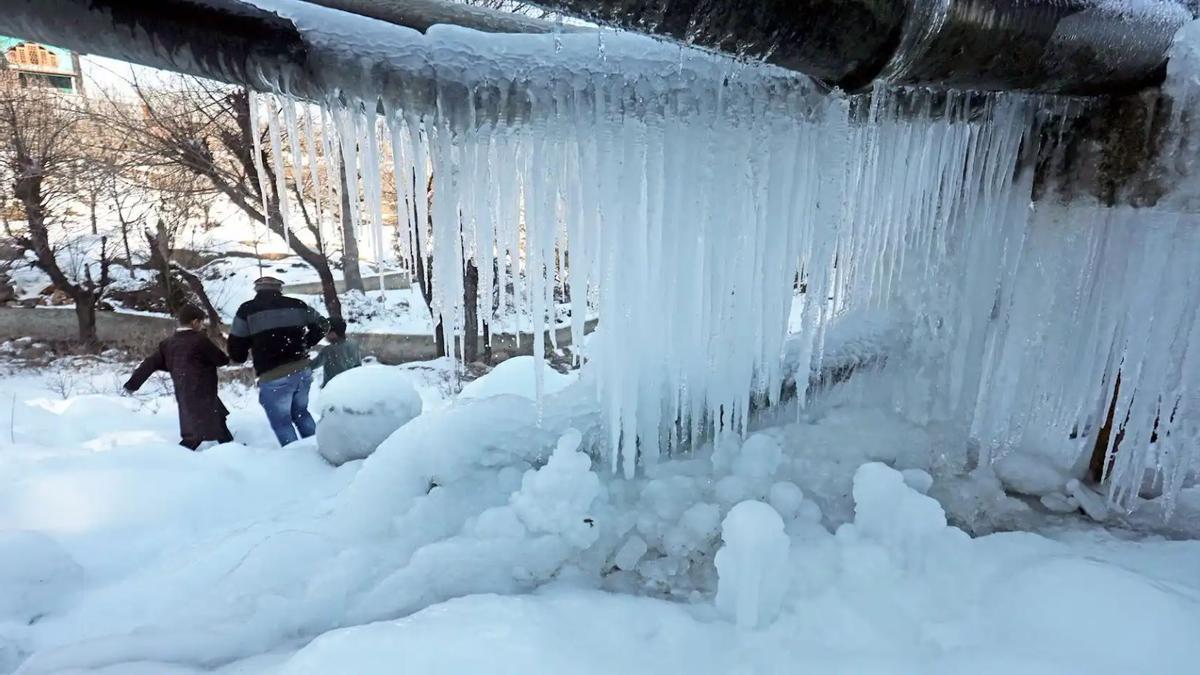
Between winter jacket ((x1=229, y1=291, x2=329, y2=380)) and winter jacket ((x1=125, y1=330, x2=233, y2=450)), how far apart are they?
0.23m

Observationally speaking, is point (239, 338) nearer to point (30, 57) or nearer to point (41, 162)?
point (41, 162)

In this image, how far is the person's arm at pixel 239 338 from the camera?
5.29m

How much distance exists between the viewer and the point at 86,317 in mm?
13023

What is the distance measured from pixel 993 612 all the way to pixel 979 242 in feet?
4.62

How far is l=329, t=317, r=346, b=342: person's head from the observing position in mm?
6234

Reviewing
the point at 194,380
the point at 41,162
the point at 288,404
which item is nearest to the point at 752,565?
the point at 288,404

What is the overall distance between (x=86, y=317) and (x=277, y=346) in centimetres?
1119

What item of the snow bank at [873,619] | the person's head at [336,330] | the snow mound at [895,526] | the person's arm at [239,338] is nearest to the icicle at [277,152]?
the snow bank at [873,619]

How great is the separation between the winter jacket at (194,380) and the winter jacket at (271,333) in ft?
0.75

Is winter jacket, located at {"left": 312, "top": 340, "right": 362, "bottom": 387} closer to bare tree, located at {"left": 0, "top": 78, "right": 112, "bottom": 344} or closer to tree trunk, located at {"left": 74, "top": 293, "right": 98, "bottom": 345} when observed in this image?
bare tree, located at {"left": 0, "top": 78, "right": 112, "bottom": 344}

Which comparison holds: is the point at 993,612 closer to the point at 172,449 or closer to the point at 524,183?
the point at 524,183

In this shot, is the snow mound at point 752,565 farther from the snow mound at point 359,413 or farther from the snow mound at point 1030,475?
the snow mound at point 359,413

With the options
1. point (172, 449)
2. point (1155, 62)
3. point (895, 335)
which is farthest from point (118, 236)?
point (1155, 62)

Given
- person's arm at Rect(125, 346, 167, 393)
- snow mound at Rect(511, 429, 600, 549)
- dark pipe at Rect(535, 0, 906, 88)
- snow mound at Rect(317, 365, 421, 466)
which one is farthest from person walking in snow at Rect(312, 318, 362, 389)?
dark pipe at Rect(535, 0, 906, 88)
